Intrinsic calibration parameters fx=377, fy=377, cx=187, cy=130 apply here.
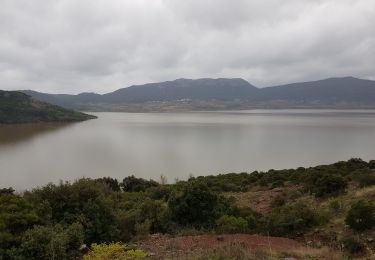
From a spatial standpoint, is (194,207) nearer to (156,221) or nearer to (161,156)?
(156,221)

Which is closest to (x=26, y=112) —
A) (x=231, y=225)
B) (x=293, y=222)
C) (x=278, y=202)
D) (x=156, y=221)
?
(x=278, y=202)

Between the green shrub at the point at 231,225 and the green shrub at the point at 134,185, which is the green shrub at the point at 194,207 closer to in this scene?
the green shrub at the point at 231,225

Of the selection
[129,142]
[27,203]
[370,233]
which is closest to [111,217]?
[27,203]

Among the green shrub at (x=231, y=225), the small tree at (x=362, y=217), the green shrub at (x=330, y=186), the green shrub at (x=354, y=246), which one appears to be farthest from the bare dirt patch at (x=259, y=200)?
the green shrub at (x=354, y=246)

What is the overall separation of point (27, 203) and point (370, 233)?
9672 mm

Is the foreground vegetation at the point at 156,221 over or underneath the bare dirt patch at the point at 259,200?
over

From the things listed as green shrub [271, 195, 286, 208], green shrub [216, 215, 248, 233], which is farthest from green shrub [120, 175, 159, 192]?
green shrub [216, 215, 248, 233]

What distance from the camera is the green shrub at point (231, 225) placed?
11.8 m

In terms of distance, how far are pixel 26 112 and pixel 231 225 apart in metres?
126

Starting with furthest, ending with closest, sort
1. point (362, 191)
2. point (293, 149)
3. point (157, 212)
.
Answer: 1. point (293, 149)
2. point (362, 191)
3. point (157, 212)

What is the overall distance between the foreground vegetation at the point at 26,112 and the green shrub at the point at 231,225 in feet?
373

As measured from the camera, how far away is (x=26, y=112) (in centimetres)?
12531

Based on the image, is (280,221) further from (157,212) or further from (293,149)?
(293,149)

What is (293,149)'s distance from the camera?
185 feet
